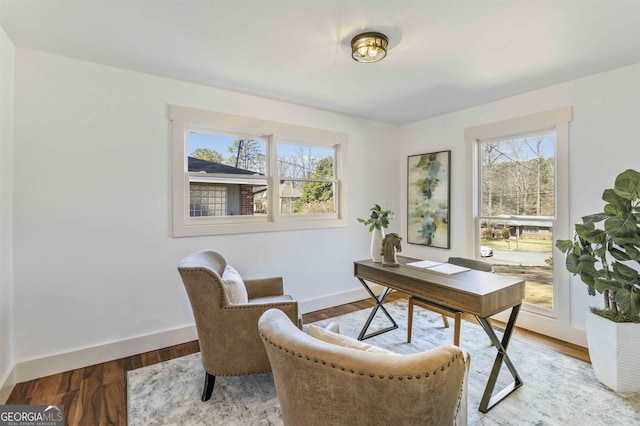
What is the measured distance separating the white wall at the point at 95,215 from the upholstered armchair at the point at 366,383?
7.31ft

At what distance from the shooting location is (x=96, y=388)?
6.82 feet

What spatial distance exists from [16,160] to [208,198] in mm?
1409

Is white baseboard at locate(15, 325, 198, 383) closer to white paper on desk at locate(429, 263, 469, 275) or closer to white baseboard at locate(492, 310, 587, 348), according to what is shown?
white paper on desk at locate(429, 263, 469, 275)

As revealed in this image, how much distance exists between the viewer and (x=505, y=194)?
329 centimetres

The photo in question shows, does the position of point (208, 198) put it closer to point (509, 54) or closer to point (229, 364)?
point (229, 364)

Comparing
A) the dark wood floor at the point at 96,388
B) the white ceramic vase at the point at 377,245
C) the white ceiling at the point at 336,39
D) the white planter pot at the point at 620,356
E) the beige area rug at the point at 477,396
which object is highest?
the white ceiling at the point at 336,39

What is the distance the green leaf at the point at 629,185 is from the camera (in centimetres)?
195

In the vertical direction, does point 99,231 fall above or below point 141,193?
below

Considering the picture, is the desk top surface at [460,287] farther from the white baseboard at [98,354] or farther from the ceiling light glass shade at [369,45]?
the white baseboard at [98,354]

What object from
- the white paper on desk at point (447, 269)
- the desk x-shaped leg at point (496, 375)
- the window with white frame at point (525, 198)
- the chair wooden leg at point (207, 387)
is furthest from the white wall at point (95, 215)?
the window with white frame at point (525, 198)

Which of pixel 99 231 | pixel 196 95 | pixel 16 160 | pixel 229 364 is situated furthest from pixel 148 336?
pixel 196 95

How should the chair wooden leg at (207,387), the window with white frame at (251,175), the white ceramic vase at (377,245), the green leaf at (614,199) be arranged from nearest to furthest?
the chair wooden leg at (207,387)
the green leaf at (614,199)
the white ceramic vase at (377,245)
the window with white frame at (251,175)

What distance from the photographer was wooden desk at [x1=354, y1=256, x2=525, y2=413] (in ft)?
6.00

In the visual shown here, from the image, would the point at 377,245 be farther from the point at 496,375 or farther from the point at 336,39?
the point at 336,39
